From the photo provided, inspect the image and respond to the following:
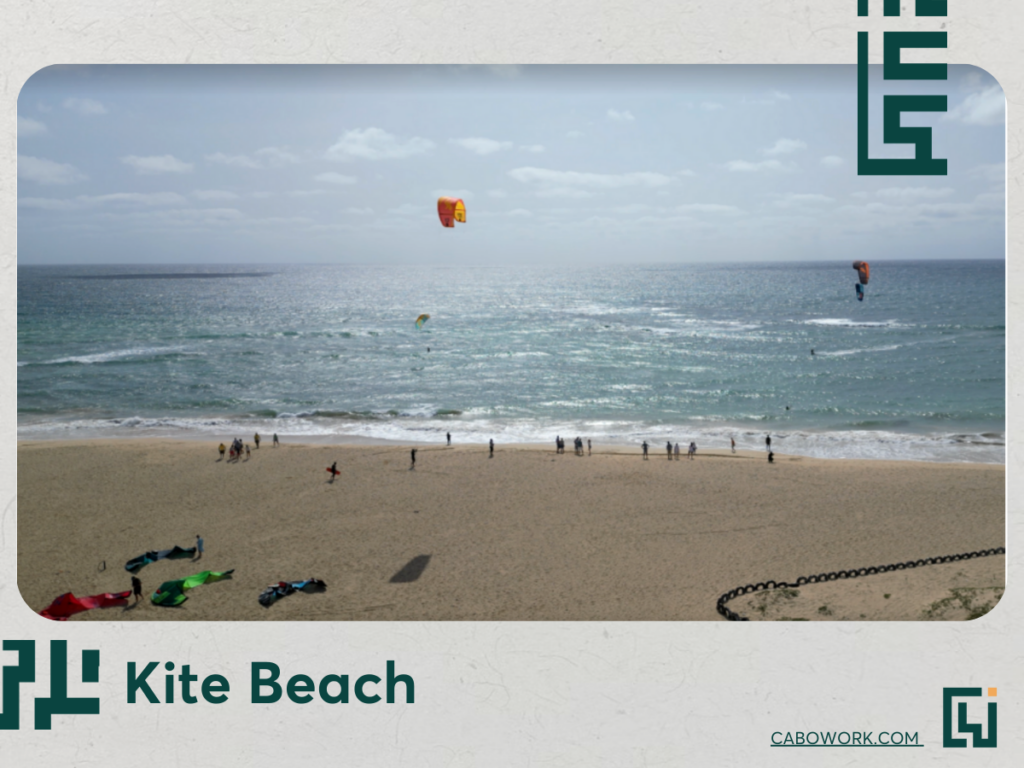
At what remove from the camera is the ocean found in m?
23.5

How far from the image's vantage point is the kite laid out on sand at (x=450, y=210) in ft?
32.9

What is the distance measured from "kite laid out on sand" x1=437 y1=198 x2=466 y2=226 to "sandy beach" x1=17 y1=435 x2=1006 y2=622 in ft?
16.4

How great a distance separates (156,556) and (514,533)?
5684 millimetres

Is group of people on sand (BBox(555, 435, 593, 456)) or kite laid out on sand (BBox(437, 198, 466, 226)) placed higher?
kite laid out on sand (BBox(437, 198, 466, 226))

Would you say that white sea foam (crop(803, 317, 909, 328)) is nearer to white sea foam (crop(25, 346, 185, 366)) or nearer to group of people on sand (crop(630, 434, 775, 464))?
group of people on sand (crop(630, 434, 775, 464))

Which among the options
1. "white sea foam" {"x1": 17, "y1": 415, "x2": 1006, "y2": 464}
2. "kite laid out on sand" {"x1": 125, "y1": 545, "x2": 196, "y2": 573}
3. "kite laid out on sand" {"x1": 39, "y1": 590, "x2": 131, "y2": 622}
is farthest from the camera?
"white sea foam" {"x1": 17, "y1": 415, "x2": 1006, "y2": 464}
